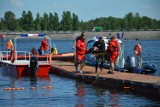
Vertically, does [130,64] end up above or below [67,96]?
above

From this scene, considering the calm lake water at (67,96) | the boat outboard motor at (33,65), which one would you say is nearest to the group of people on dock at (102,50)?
the calm lake water at (67,96)

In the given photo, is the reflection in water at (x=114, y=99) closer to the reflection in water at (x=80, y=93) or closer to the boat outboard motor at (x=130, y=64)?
the reflection in water at (x=80, y=93)

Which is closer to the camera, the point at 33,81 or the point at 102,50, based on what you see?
the point at 102,50

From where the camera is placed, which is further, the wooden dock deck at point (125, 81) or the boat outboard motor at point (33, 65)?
the boat outboard motor at point (33, 65)

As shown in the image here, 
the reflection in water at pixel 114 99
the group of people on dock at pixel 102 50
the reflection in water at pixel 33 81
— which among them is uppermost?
the group of people on dock at pixel 102 50

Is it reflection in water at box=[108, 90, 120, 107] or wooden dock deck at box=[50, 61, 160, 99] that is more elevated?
wooden dock deck at box=[50, 61, 160, 99]

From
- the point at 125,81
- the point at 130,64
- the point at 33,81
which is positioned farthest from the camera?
the point at 130,64

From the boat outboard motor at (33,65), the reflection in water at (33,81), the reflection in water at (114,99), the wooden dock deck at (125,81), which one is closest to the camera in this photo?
the reflection in water at (114,99)

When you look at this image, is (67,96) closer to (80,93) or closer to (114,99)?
(80,93)

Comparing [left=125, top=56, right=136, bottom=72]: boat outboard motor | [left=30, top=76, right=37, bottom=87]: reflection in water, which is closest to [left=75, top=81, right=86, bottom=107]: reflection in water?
[left=30, top=76, right=37, bottom=87]: reflection in water

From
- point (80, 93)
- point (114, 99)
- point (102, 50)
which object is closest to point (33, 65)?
point (102, 50)

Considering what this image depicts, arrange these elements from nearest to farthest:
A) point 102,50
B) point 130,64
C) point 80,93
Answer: point 80,93
point 102,50
point 130,64

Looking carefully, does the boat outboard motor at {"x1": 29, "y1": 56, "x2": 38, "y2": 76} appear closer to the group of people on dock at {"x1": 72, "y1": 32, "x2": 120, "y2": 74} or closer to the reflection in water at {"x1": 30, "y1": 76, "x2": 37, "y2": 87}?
the reflection in water at {"x1": 30, "y1": 76, "x2": 37, "y2": 87}

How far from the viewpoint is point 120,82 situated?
874 inches
